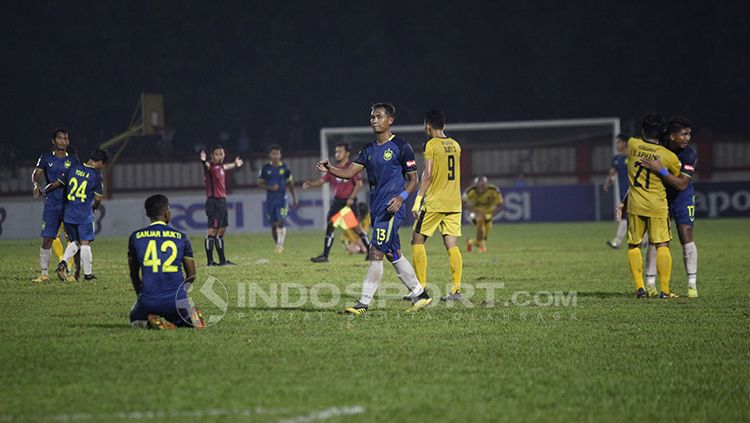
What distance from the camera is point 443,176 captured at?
1156cm

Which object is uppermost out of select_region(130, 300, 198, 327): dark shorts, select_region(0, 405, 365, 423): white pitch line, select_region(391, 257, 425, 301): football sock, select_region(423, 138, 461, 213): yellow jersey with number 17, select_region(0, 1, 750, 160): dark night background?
select_region(0, 1, 750, 160): dark night background

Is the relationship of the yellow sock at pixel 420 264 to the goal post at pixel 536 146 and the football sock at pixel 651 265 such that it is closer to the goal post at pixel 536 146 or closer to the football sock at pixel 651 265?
the football sock at pixel 651 265

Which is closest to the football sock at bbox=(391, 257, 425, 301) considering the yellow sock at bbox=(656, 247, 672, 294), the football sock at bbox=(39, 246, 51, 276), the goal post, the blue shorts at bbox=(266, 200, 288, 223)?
the yellow sock at bbox=(656, 247, 672, 294)

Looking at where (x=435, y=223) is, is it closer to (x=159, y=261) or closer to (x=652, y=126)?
(x=652, y=126)

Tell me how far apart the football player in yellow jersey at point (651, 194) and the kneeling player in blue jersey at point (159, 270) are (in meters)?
5.40

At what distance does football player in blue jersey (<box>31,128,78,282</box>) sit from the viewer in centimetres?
1486

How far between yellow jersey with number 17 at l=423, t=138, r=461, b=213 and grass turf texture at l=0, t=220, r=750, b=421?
1.11 metres

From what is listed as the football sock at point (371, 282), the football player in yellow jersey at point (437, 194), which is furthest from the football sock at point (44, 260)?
the football sock at point (371, 282)

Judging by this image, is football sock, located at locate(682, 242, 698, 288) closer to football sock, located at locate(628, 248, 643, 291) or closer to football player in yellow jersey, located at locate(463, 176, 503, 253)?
football sock, located at locate(628, 248, 643, 291)

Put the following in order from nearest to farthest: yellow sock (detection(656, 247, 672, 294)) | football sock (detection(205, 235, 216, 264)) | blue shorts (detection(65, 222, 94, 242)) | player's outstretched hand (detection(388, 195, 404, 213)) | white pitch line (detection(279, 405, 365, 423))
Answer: white pitch line (detection(279, 405, 365, 423)) → player's outstretched hand (detection(388, 195, 404, 213)) → yellow sock (detection(656, 247, 672, 294)) → blue shorts (detection(65, 222, 94, 242)) → football sock (detection(205, 235, 216, 264))

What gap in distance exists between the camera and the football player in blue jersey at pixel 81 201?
Result: 14.8 meters

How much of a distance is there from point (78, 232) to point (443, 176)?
232 inches

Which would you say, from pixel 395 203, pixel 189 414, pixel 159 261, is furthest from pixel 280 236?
pixel 189 414

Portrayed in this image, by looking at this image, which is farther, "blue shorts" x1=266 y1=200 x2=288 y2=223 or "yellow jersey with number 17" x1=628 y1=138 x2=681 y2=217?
"blue shorts" x1=266 y1=200 x2=288 y2=223
